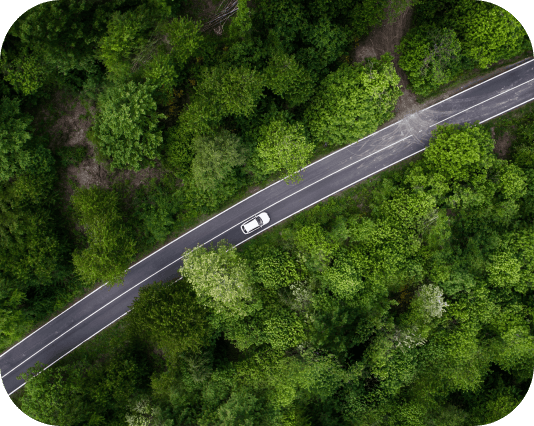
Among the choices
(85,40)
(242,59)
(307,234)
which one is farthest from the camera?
(307,234)

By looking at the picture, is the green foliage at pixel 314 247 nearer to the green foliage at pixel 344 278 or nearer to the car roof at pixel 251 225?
the green foliage at pixel 344 278

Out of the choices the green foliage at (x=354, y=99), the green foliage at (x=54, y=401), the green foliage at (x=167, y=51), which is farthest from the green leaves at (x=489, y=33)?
the green foliage at (x=54, y=401)

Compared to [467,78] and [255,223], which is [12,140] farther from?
[467,78]

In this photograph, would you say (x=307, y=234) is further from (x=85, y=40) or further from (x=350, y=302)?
(x=85, y=40)

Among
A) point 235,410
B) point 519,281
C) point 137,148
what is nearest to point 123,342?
point 235,410

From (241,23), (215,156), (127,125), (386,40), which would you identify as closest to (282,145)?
(215,156)

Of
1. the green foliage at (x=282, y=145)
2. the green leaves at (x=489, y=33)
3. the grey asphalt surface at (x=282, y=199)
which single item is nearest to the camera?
the green leaves at (x=489, y=33)
